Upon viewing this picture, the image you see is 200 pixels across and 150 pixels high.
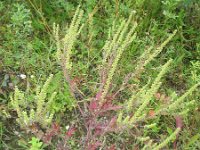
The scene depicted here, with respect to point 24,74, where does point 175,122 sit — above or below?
below

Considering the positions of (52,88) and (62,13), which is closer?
(52,88)

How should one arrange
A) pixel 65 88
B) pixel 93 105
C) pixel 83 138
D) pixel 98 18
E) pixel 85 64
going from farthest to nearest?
pixel 98 18 → pixel 85 64 → pixel 65 88 → pixel 83 138 → pixel 93 105

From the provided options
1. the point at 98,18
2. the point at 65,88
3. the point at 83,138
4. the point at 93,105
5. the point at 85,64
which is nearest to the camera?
the point at 93,105

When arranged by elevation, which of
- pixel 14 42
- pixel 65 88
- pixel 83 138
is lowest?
pixel 83 138

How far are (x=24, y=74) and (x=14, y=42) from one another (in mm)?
238

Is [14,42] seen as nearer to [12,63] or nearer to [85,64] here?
[12,63]

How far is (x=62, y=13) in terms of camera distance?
9.86 ft

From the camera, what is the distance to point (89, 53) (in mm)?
2791

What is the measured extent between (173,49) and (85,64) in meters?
0.69

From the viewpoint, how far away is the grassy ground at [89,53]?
8.34 feet

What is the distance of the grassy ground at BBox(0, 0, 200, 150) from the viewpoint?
100 inches

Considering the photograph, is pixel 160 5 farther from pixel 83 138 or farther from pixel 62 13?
pixel 83 138

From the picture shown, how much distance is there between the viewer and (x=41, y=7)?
115 inches

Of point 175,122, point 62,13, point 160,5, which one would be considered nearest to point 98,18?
point 62,13
